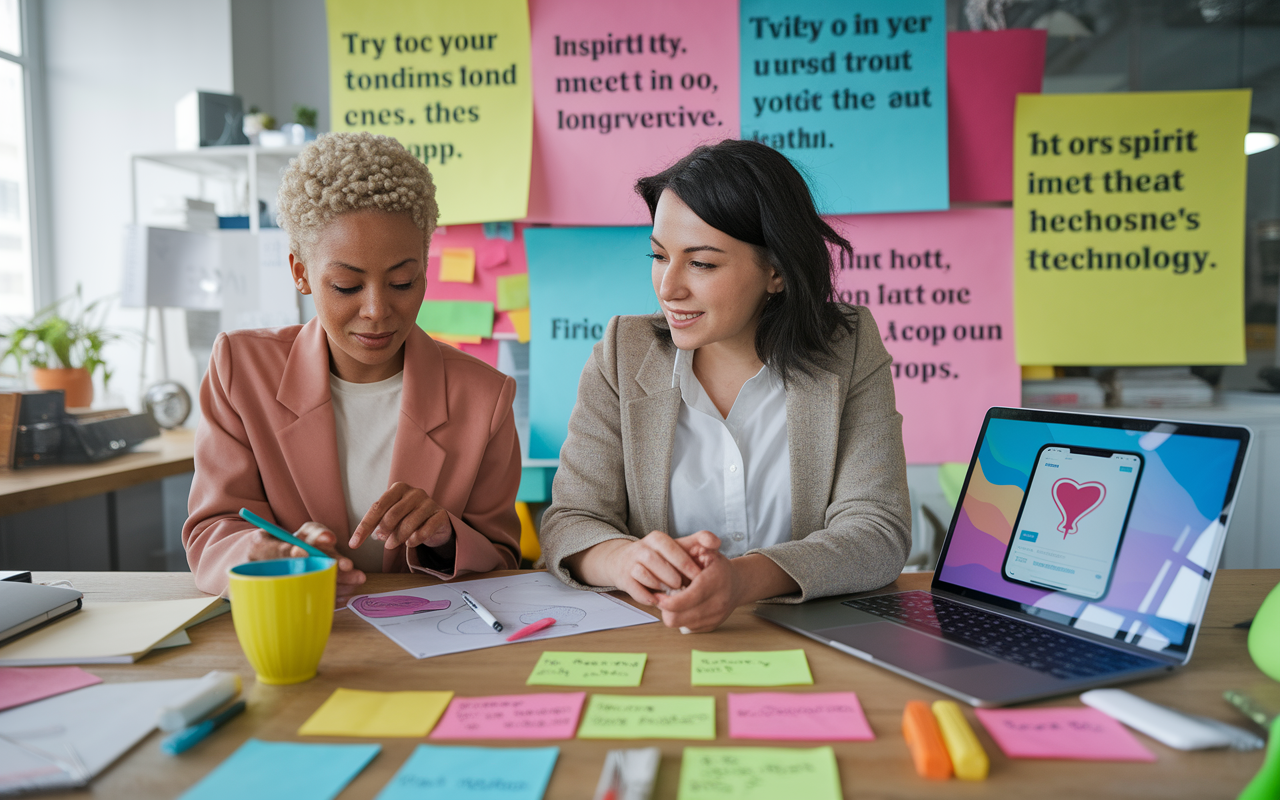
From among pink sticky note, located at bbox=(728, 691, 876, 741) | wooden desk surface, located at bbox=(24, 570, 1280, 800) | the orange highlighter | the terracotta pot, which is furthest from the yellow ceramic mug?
the terracotta pot

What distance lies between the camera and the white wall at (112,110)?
312cm

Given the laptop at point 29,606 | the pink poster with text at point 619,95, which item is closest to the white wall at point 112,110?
the pink poster with text at point 619,95

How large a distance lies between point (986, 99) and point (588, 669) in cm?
191


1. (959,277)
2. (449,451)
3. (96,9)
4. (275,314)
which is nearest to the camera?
(449,451)

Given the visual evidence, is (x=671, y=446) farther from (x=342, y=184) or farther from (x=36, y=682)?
(x=36, y=682)

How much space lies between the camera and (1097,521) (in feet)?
2.53

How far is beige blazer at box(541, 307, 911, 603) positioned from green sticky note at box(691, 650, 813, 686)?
1.01 ft

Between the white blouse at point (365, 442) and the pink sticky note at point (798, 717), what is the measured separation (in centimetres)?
72

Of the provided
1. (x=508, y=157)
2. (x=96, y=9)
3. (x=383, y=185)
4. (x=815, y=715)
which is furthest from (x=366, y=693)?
(x=96, y=9)

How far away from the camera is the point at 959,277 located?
6.82 feet

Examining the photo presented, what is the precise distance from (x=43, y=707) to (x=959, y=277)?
2034mm

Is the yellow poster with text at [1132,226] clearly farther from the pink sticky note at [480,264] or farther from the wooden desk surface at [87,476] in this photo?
the wooden desk surface at [87,476]

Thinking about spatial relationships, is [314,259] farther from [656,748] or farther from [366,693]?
[656,748]

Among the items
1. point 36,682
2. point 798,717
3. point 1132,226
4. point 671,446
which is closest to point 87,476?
point 36,682
